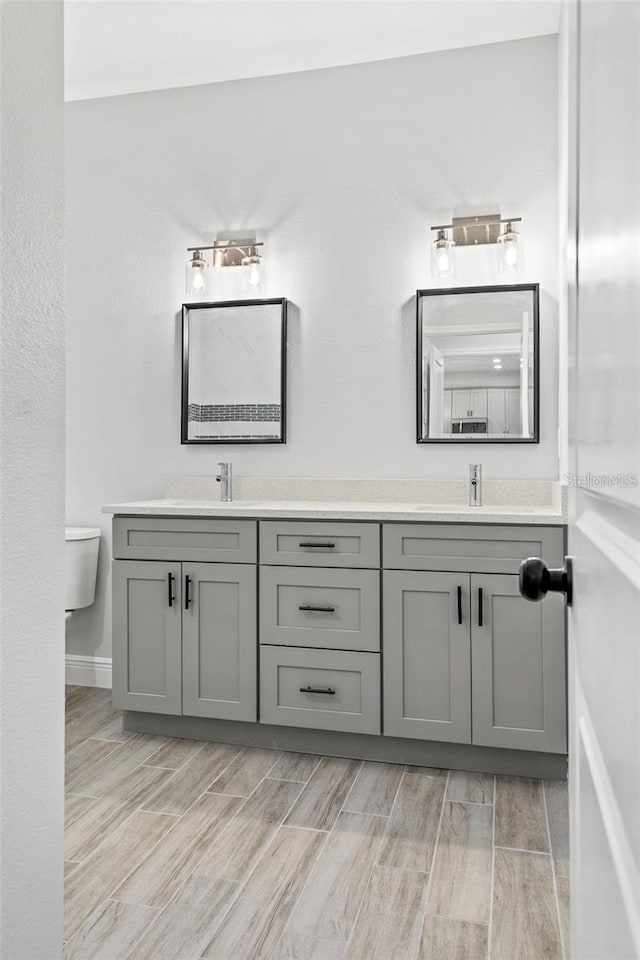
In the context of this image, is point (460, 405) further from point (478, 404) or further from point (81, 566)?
point (81, 566)

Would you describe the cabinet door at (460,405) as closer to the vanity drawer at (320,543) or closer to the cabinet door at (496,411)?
the cabinet door at (496,411)

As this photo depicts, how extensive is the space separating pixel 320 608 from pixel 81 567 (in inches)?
52.8

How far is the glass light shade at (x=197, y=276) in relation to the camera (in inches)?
134

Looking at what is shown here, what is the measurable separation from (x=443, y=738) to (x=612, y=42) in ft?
7.91

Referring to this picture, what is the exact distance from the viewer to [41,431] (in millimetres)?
989

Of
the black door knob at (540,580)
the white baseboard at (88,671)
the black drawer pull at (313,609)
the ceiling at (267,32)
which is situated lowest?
the white baseboard at (88,671)

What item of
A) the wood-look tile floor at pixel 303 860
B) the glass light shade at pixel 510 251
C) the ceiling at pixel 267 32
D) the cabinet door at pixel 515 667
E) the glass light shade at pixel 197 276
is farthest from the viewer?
the glass light shade at pixel 197 276

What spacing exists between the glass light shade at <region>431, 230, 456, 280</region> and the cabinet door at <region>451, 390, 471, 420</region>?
20.2 inches

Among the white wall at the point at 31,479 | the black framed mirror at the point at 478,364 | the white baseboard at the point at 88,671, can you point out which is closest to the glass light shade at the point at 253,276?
the black framed mirror at the point at 478,364

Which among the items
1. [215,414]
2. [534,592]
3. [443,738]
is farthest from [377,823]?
[215,414]

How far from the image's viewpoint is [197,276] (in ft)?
11.1

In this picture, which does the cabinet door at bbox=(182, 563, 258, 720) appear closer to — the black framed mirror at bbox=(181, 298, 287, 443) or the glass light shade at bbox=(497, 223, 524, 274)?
the black framed mirror at bbox=(181, 298, 287, 443)

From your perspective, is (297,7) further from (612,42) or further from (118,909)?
(118,909)

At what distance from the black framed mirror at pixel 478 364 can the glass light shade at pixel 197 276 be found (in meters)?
1.05
